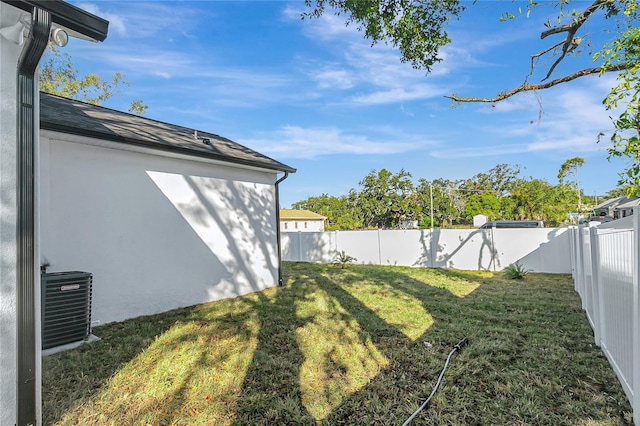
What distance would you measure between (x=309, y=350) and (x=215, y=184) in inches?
164

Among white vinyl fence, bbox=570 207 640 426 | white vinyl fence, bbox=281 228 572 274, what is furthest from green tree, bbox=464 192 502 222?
white vinyl fence, bbox=570 207 640 426

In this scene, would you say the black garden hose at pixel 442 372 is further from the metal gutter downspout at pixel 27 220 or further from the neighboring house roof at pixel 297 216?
the neighboring house roof at pixel 297 216

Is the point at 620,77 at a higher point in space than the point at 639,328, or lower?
higher

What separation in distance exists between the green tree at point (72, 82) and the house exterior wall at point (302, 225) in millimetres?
21753

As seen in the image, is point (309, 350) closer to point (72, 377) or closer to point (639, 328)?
point (72, 377)

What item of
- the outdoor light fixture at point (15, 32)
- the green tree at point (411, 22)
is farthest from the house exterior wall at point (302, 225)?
the outdoor light fixture at point (15, 32)

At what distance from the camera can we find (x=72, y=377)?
318 cm

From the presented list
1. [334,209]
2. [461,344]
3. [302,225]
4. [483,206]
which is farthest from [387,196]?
[461,344]

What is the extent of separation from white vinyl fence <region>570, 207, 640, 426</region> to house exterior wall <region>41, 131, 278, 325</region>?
6.11 metres

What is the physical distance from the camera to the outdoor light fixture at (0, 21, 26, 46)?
224 cm

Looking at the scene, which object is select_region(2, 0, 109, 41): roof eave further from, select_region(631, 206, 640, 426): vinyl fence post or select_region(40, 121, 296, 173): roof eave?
select_region(631, 206, 640, 426): vinyl fence post

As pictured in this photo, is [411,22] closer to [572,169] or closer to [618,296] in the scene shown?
[618,296]

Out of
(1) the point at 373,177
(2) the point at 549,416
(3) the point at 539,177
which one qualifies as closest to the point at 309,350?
(2) the point at 549,416

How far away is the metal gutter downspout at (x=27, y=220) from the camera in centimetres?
217
